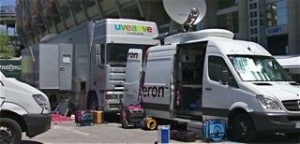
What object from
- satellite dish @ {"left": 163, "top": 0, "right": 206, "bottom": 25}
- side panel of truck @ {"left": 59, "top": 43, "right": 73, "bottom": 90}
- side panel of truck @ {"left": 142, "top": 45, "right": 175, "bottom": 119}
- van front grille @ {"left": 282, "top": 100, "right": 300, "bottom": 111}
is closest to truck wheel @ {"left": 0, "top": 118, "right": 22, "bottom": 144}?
side panel of truck @ {"left": 142, "top": 45, "right": 175, "bottom": 119}

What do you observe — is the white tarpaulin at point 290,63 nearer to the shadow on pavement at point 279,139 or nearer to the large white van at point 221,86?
the large white van at point 221,86

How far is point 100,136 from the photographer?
14039 mm

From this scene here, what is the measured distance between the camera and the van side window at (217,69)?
1287 centimetres

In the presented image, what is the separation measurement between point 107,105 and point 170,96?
4.08 meters

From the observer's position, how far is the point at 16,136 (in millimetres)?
10648

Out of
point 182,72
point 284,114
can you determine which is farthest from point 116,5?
point 284,114

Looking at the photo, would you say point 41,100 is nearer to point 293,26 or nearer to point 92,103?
point 92,103

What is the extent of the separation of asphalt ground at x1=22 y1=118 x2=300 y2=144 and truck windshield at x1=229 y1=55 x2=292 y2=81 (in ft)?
4.80

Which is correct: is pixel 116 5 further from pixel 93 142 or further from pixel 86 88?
pixel 93 142

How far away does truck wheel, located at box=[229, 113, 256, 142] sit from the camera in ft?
Result: 39.9

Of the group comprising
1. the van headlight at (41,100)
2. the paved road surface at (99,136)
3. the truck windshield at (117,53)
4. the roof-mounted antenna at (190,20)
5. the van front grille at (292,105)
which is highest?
the roof-mounted antenna at (190,20)

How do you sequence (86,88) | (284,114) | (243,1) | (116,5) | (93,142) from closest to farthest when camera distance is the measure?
(284,114) < (93,142) < (86,88) < (243,1) < (116,5)

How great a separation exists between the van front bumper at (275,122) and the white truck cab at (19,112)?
4.52 m

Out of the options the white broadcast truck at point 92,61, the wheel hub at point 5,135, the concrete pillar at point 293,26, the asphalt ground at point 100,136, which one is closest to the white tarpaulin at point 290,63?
the concrete pillar at point 293,26
